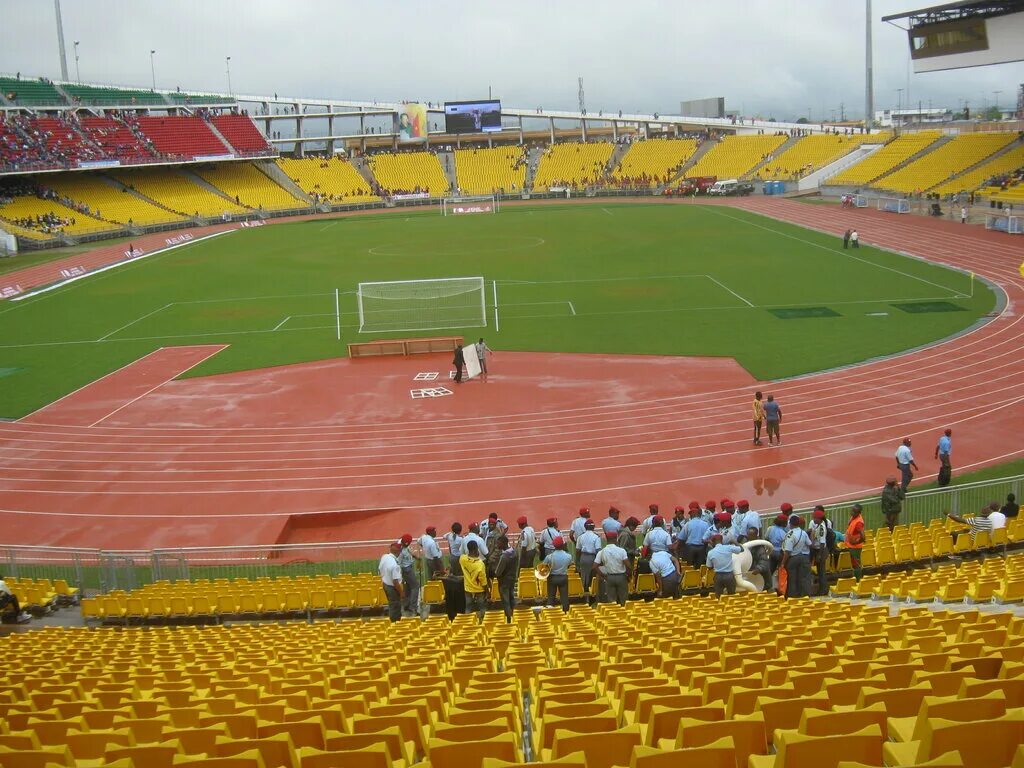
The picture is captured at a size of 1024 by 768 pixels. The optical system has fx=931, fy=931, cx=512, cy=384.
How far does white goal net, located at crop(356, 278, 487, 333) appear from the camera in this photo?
36562mm

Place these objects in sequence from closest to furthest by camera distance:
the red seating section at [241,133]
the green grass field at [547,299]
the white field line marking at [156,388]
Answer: the white field line marking at [156,388]
the green grass field at [547,299]
the red seating section at [241,133]

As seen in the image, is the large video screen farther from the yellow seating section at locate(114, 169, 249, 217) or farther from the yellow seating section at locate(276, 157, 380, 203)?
the yellow seating section at locate(114, 169, 249, 217)

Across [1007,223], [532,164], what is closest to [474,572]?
[1007,223]

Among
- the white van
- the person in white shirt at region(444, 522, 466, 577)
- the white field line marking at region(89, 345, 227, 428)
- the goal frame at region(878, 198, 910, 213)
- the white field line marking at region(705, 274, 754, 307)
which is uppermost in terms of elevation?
the white van

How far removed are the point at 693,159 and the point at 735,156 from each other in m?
4.45

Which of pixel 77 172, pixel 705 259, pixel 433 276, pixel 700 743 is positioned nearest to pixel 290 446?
pixel 700 743

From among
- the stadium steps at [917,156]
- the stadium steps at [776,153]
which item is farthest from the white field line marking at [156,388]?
the stadium steps at [776,153]

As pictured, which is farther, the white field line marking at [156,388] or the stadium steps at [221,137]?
the stadium steps at [221,137]

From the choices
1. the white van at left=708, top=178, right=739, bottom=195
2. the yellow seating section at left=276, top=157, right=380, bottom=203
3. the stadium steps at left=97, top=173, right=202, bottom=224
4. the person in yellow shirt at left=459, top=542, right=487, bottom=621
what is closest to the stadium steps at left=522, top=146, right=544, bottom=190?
the yellow seating section at left=276, top=157, right=380, bottom=203

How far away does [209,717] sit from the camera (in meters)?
6.09

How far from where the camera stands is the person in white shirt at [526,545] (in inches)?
535

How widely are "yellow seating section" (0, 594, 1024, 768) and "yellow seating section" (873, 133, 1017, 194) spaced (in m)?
66.8

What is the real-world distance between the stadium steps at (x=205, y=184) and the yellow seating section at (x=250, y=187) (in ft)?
1.37

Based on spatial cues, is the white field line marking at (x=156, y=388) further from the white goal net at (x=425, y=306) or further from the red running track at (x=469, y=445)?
the white goal net at (x=425, y=306)
